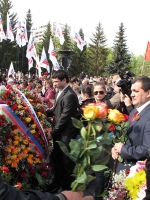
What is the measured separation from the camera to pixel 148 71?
49.8 metres

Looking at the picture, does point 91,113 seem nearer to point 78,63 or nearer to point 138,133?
point 138,133

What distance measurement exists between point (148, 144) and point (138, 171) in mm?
454

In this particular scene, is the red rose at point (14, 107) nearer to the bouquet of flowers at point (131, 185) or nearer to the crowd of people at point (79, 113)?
the crowd of people at point (79, 113)

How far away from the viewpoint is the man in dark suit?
7.88ft

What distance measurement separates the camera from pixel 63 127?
406 centimetres

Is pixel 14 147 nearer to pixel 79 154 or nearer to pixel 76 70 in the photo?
pixel 79 154

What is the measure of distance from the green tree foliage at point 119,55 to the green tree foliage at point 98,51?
7448mm

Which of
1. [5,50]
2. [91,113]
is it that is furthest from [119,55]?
[91,113]

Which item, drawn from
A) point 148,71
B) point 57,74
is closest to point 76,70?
point 148,71

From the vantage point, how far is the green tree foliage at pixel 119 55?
4841 centimetres

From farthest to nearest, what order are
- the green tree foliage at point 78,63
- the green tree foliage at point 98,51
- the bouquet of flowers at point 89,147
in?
the green tree foliage at point 98,51 < the green tree foliage at point 78,63 < the bouquet of flowers at point 89,147

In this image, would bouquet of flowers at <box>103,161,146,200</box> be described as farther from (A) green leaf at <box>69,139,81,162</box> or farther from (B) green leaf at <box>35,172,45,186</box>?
(B) green leaf at <box>35,172,45,186</box>

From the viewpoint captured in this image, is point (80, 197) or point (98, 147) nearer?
point (80, 197)

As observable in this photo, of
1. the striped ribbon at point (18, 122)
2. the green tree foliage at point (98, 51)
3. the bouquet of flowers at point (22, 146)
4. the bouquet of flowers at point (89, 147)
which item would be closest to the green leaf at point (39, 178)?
the bouquet of flowers at point (22, 146)
